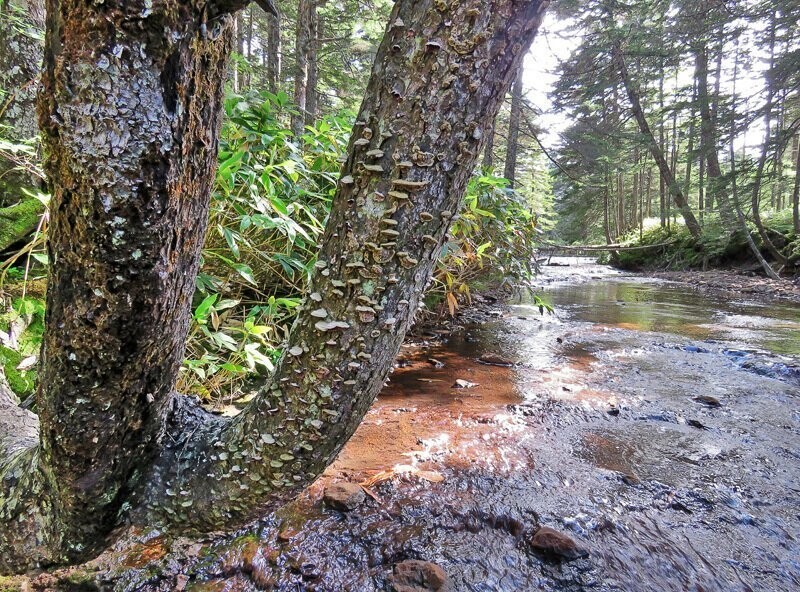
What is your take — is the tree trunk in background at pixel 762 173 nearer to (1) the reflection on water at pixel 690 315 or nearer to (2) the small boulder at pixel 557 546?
(1) the reflection on water at pixel 690 315

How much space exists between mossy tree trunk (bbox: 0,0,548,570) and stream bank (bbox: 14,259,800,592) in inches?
13.1

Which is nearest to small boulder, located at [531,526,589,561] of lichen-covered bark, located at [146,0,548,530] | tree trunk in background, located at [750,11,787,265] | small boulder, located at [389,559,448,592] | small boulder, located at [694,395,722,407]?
small boulder, located at [389,559,448,592]

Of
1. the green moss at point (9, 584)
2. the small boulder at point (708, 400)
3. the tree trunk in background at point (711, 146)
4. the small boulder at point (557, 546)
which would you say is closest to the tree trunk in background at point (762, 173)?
the tree trunk in background at point (711, 146)

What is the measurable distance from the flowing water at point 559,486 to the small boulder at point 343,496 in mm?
30

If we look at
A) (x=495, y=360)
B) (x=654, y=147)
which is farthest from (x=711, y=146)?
(x=495, y=360)

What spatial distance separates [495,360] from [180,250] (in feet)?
10.7

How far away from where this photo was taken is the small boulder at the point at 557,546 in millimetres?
1485

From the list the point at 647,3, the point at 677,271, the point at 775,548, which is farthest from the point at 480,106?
the point at 677,271

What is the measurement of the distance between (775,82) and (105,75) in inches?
492

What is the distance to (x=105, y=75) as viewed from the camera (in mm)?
691

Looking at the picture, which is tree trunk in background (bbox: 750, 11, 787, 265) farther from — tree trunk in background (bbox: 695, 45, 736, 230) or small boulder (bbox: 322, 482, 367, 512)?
small boulder (bbox: 322, 482, 367, 512)

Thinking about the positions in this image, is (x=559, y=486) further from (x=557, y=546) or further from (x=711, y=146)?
(x=711, y=146)

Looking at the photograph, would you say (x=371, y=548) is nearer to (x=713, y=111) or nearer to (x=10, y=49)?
(x=10, y=49)

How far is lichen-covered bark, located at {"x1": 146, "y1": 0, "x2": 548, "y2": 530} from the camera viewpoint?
73cm
